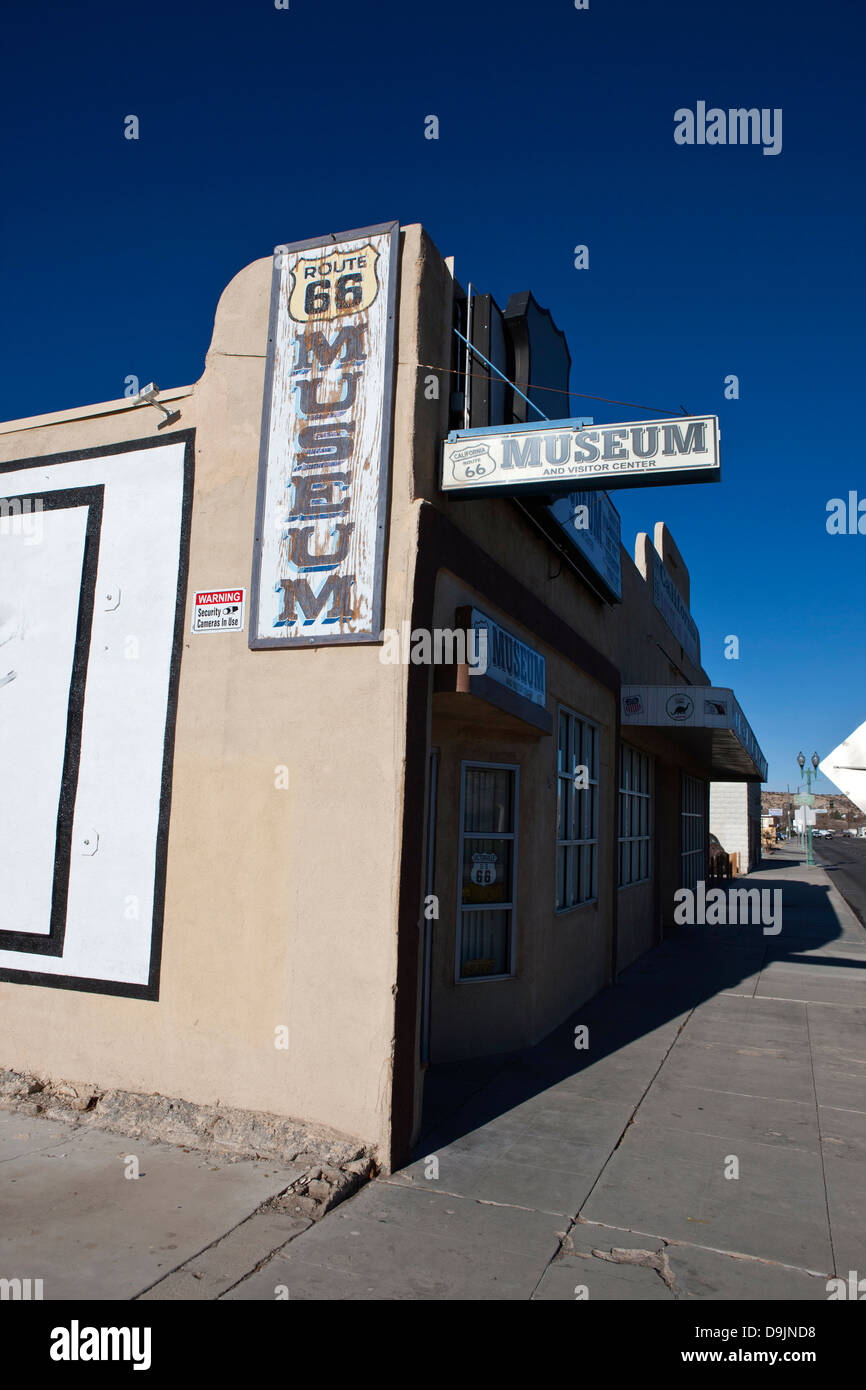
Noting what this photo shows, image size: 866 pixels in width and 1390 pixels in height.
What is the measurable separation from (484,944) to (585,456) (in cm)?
A: 388

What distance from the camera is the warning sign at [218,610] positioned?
5930 millimetres

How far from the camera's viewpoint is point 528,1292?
3824 millimetres

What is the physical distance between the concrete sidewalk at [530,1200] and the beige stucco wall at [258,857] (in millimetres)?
517

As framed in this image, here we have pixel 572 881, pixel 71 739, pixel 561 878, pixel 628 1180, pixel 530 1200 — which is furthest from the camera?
pixel 572 881

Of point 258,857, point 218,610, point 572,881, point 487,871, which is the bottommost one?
point 572,881

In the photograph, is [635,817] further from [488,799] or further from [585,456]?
[585,456]

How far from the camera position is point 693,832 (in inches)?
793

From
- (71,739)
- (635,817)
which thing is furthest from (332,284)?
(635,817)

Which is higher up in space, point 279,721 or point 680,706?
point 680,706

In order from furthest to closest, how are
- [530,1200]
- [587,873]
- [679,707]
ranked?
[679,707] < [587,873] < [530,1200]

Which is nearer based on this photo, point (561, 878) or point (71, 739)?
point (71, 739)

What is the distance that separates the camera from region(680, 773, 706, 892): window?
58.6ft

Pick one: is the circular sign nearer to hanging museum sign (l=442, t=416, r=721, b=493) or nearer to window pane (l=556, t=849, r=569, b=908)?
window pane (l=556, t=849, r=569, b=908)

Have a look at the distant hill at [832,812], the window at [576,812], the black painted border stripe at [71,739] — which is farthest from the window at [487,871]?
the distant hill at [832,812]
